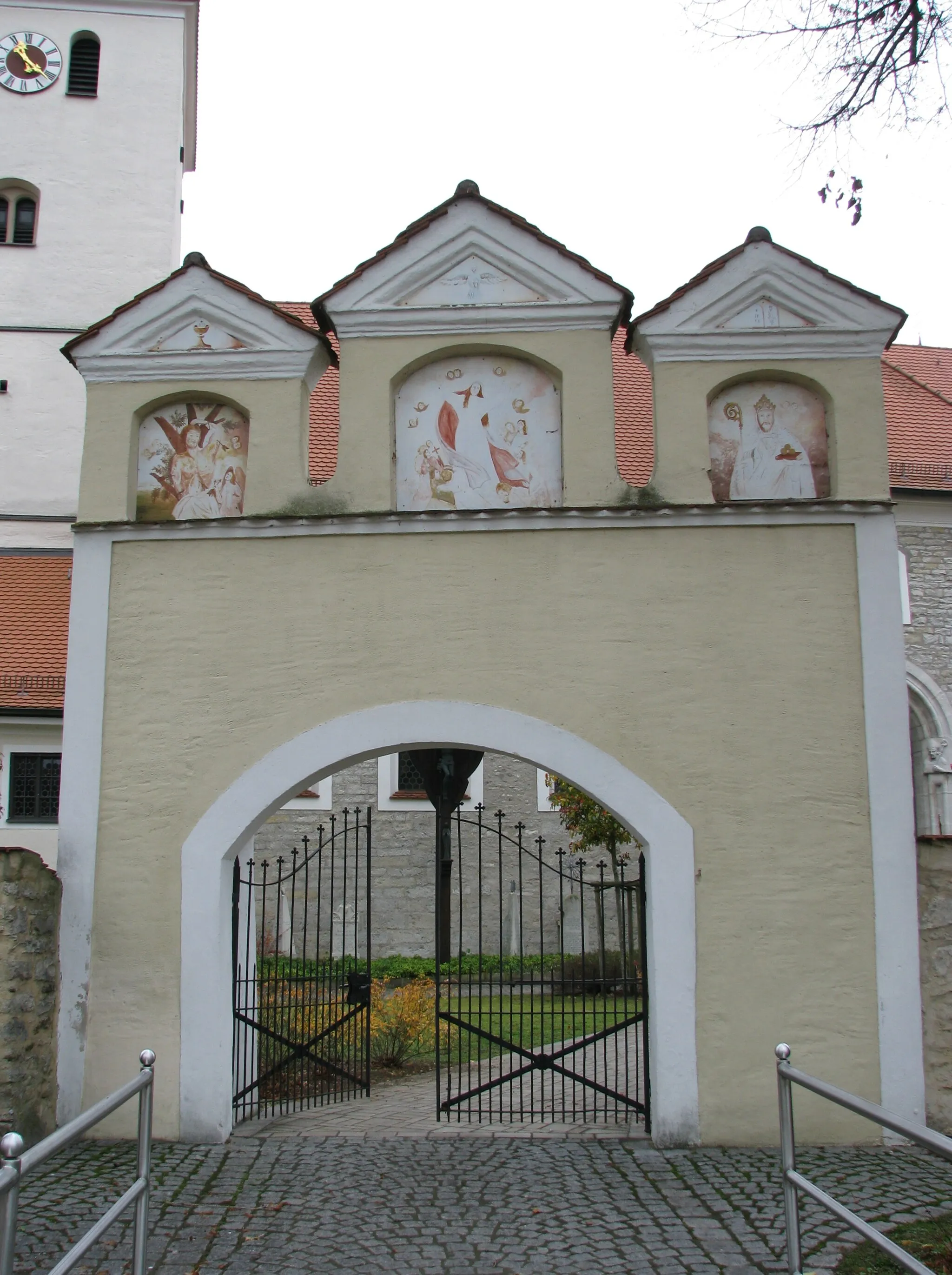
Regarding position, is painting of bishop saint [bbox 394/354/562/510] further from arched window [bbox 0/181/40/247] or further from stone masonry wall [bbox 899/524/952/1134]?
arched window [bbox 0/181/40/247]

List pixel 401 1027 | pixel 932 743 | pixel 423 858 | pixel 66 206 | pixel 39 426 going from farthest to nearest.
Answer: pixel 423 858
pixel 66 206
pixel 39 426
pixel 932 743
pixel 401 1027

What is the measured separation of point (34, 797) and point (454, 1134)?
930 centimetres

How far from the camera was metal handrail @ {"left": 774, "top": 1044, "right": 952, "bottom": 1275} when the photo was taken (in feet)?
10.6

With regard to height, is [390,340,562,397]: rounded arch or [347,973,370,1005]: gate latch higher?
[390,340,562,397]: rounded arch

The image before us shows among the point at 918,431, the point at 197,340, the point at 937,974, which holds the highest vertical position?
the point at 918,431

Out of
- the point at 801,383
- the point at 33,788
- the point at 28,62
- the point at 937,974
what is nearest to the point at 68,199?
the point at 28,62

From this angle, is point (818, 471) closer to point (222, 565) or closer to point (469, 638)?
point (469, 638)

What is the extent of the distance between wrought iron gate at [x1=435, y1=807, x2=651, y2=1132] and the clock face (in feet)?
45.0

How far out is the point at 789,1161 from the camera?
4.48m

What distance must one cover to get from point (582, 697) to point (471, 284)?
2.75 metres

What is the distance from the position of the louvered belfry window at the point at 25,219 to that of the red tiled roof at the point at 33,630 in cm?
552

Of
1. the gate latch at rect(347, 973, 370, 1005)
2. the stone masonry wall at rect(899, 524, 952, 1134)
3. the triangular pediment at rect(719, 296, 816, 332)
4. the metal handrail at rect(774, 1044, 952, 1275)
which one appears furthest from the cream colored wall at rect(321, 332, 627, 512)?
the metal handrail at rect(774, 1044, 952, 1275)

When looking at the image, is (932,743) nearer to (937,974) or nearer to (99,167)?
(937,974)

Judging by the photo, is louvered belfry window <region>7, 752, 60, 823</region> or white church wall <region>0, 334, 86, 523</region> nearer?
louvered belfry window <region>7, 752, 60, 823</region>
